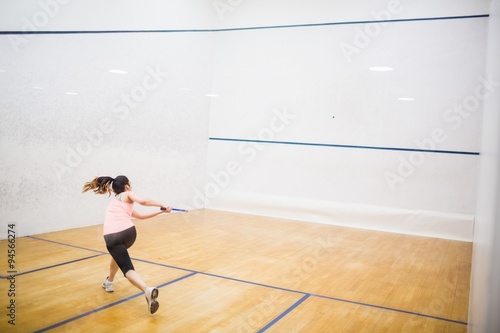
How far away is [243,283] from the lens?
261 cm

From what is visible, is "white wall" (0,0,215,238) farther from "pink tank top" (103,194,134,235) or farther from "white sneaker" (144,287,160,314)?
"white sneaker" (144,287,160,314)

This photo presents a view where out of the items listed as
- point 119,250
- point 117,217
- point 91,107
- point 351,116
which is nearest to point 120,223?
point 117,217

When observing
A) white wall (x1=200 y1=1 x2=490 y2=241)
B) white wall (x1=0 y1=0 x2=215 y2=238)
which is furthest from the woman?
white wall (x1=200 y1=1 x2=490 y2=241)

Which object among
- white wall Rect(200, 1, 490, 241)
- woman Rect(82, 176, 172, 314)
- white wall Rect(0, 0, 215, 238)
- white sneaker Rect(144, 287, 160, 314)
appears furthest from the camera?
white wall Rect(200, 1, 490, 241)

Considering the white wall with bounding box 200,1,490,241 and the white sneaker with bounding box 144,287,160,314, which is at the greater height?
the white wall with bounding box 200,1,490,241

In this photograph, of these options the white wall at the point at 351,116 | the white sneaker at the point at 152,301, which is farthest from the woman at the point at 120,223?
the white wall at the point at 351,116

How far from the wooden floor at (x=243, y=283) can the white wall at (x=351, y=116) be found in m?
0.76

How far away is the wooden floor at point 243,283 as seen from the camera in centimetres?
199

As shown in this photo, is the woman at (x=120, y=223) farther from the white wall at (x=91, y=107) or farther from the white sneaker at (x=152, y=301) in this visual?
the white wall at (x=91, y=107)

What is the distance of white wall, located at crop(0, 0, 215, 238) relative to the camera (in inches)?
133

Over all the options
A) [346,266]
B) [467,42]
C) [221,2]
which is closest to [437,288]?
[346,266]

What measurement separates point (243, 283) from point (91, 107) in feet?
7.59

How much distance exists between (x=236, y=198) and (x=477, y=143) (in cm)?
283

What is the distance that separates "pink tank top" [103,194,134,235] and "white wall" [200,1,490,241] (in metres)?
3.31
